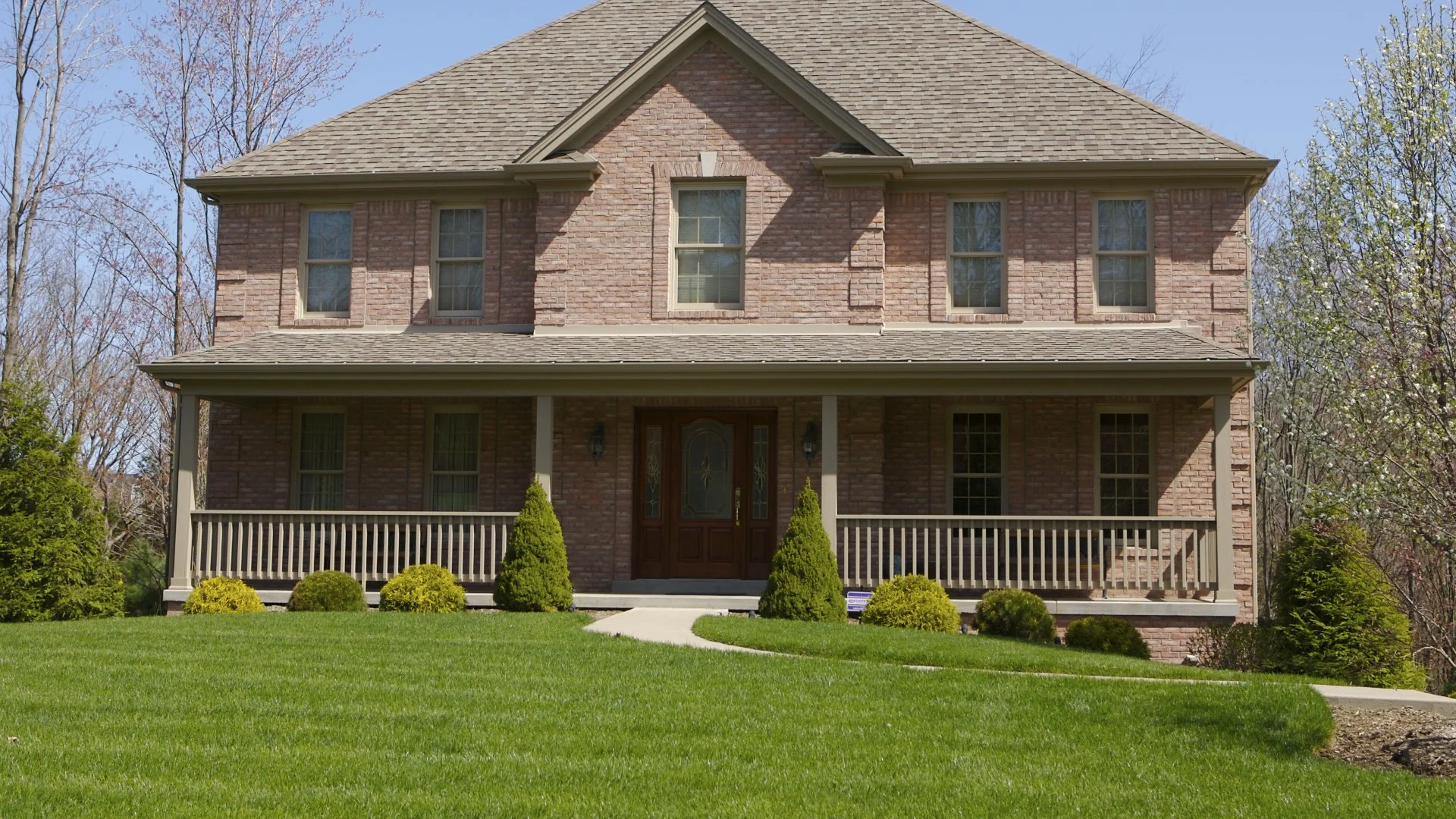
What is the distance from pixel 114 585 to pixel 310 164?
257 inches

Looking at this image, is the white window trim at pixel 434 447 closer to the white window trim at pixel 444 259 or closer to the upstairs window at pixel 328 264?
the white window trim at pixel 444 259

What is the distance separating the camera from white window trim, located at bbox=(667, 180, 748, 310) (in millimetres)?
18594

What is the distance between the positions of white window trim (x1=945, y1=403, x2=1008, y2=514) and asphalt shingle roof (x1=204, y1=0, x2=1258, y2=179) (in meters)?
3.33

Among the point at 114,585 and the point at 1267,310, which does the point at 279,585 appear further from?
the point at 1267,310

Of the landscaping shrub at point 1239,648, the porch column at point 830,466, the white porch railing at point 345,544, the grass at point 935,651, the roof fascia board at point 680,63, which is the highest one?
the roof fascia board at point 680,63

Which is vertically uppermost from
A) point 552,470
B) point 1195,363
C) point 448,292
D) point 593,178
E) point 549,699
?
point 593,178

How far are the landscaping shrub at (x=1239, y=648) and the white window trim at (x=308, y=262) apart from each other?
1225 centimetres

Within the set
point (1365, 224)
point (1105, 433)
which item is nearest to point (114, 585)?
point (1105, 433)

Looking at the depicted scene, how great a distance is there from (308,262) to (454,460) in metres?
3.63

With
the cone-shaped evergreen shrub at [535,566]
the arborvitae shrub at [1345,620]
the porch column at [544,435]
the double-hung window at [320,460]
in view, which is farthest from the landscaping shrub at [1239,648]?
the double-hung window at [320,460]

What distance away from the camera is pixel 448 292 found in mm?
19828

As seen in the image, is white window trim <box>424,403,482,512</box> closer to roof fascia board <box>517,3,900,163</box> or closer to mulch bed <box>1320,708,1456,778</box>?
roof fascia board <box>517,3,900,163</box>

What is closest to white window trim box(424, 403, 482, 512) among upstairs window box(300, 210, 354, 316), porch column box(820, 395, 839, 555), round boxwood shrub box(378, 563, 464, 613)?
upstairs window box(300, 210, 354, 316)

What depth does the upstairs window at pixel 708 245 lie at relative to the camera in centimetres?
1872
